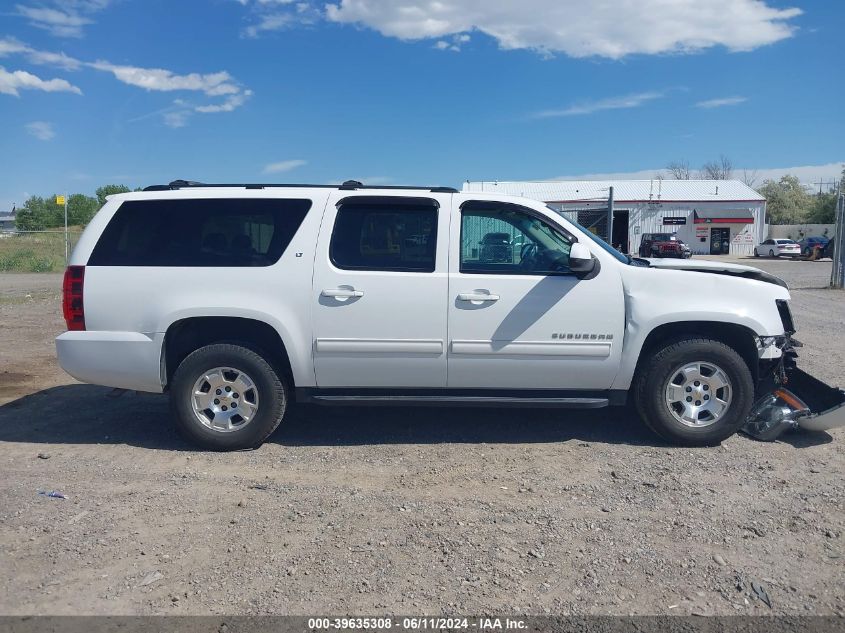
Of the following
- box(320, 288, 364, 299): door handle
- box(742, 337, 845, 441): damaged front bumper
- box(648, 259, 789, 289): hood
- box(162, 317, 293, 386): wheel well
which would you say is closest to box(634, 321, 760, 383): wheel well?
box(742, 337, 845, 441): damaged front bumper

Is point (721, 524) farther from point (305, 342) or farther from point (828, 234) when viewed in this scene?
point (828, 234)

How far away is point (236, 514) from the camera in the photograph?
177 inches

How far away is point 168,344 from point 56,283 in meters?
19.2

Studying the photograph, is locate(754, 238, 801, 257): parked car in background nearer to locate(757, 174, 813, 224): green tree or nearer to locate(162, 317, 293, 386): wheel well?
locate(757, 174, 813, 224): green tree

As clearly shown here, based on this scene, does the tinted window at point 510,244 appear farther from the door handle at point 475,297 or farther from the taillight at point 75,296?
the taillight at point 75,296

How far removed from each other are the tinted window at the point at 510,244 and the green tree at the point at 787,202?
8463cm

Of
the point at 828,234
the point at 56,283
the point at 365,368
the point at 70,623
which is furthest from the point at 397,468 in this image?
the point at 828,234

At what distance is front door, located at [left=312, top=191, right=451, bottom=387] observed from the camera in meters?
5.55

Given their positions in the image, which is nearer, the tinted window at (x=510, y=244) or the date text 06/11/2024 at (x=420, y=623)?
the date text 06/11/2024 at (x=420, y=623)

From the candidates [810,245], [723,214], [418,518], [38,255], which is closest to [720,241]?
[723,214]

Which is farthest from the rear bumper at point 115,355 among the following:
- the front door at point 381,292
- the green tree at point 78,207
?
the green tree at point 78,207

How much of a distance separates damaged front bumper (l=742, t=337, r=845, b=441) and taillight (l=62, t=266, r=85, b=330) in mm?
5337

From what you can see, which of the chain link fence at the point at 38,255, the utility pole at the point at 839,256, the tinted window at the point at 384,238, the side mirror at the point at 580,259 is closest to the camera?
the side mirror at the point at 580,259

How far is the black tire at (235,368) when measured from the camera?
5590 millimetres
